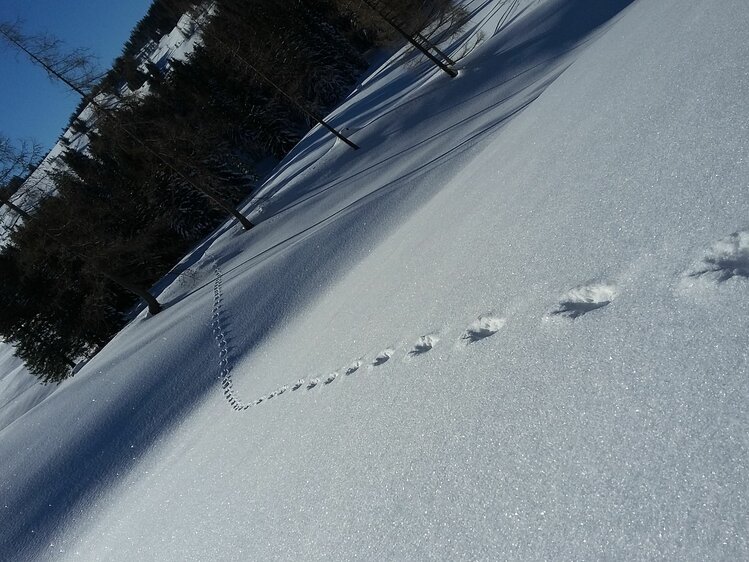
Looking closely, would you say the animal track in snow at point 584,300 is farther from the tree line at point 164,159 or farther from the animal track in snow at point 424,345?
the tree line at point 164,159

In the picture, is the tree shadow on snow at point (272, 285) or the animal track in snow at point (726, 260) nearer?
the animal track in snow at point (726, 260)

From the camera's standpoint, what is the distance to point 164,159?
15.3m

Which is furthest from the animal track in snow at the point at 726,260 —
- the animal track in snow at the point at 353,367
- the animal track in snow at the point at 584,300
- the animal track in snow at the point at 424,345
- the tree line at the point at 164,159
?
the tree line at the point at 164,159

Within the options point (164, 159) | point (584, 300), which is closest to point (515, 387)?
point (584, 300)

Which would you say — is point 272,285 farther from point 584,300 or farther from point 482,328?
point 584,300

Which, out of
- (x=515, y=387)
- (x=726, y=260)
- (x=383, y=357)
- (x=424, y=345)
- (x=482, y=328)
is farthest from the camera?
(x=383, y=357)

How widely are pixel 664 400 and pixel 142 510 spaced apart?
5.78 meters

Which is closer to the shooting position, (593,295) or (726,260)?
(726,260)

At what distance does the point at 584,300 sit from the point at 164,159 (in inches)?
610

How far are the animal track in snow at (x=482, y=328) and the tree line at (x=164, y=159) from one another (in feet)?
45.4

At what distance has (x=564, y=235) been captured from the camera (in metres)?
3.26

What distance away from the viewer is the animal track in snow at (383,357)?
3.89m

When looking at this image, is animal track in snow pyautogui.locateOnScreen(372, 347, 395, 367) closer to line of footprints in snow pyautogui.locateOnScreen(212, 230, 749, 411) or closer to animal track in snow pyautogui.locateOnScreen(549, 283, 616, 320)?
line of footprints in snow pyautogui.locateOnScreen(212, 230, 749, 411)

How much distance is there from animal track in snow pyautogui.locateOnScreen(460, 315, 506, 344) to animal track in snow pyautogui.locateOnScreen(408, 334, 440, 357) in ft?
1.09
